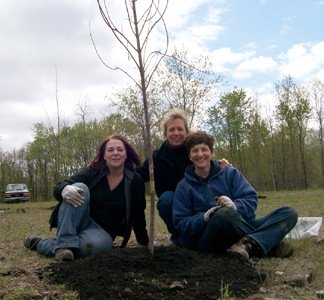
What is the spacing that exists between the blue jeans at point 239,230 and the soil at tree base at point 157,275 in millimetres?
145

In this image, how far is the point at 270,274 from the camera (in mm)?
3203

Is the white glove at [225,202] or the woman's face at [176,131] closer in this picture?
the white glove at [225,202]

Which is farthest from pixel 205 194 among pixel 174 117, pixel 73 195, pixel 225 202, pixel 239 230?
pixel 73 195

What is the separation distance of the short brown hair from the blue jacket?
8.8 inches

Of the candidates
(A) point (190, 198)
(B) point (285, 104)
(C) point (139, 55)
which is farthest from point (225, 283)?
(B) point (285, 104)

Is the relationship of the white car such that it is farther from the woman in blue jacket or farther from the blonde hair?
the woman in blue jacket

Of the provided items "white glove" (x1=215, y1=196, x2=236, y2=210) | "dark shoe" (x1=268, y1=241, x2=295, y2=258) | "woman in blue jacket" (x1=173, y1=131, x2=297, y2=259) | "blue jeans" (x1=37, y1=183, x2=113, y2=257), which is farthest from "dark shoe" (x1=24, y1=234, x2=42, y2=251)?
"dark shoe" (x1=268, y1=241, x2=295, y2=258)

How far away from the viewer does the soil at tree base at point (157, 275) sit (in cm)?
272

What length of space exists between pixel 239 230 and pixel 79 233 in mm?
1410

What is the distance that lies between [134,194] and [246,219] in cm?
104

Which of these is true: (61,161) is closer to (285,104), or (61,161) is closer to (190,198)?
(285,104)

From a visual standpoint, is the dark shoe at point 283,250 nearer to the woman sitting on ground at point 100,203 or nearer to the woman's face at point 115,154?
the woman sitting on ground at point 100,203

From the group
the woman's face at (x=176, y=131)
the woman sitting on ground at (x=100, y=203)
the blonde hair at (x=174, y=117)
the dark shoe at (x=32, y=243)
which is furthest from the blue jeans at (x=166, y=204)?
the dark shoe at (x=32, y=243)

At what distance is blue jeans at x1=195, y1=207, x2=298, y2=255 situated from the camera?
3.50 meters
